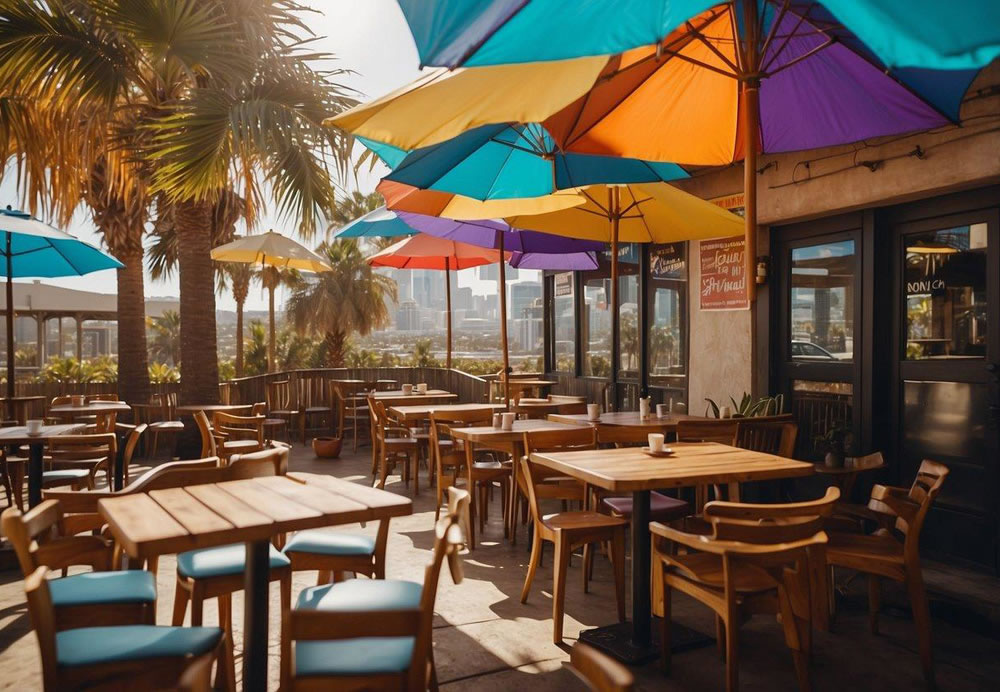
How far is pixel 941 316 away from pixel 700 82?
2.27 m

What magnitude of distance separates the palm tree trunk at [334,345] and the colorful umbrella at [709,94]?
1866 centimetres

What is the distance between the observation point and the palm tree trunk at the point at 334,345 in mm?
21783

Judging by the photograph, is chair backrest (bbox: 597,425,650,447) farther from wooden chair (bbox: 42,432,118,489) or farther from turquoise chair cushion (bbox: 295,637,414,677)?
wooden chair (bbox: 42,432,118,489)

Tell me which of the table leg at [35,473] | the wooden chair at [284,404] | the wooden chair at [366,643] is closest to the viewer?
the wooden chair at [366,643]

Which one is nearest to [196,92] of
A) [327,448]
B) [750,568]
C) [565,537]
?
[327,448]

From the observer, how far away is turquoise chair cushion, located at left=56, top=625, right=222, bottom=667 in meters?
1.95

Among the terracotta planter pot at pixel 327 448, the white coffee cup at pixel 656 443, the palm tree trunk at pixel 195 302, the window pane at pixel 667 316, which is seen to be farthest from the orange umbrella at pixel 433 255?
the white coffee cup at pixel 656 443

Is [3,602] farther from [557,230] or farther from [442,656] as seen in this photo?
[557,230]

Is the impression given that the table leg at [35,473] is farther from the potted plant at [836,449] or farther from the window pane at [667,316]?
the window pane at [667,316]

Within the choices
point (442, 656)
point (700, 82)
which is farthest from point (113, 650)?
point (700, 82)

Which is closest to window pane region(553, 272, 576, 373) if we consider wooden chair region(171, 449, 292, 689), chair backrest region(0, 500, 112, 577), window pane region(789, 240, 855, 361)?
window pane region(789, 240, 855, 361)

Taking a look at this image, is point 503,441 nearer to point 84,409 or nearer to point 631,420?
point 631,420

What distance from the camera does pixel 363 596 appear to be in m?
2.42

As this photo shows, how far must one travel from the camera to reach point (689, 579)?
9.55ft
